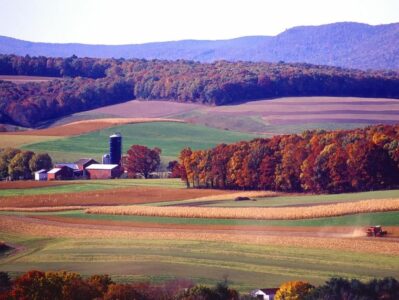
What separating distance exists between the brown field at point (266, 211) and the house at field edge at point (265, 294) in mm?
16737

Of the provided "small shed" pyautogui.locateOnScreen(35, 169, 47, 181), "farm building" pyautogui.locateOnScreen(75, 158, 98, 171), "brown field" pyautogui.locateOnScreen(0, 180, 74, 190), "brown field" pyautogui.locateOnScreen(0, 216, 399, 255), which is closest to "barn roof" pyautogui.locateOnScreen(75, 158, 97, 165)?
"farm building" pyautogui.locateOnScreen(75, 158, 98, 171)

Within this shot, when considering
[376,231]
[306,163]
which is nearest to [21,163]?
[306,163]

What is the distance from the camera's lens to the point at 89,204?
53.5 metres

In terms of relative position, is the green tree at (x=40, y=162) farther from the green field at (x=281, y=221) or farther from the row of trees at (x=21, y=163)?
the green field at (x=281, y=221)

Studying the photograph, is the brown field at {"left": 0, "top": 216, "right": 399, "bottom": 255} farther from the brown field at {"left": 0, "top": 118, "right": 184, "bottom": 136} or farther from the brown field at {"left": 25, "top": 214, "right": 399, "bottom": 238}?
the brown field at {"left": 0, "top": 118, "right": 184, "bottom": 136}

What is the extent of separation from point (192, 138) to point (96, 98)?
27.7 meters

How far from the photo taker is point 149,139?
90125 millimetres

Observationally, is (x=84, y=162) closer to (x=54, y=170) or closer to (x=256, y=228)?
(x=54, y=170)

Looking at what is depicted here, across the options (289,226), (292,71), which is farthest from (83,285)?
(292,71)

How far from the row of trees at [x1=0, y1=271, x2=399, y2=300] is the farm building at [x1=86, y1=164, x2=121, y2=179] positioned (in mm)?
44800

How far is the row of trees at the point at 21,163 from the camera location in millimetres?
71312

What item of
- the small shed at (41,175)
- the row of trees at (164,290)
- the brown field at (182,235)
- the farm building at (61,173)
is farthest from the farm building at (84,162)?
the row of trees at (164,290)

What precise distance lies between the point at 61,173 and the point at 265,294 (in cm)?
4483

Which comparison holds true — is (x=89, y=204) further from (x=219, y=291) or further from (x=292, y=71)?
(x=292, y=71)
